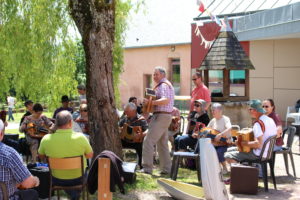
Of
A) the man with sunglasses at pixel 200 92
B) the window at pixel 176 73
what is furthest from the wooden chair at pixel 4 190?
the window at pixel 176 73

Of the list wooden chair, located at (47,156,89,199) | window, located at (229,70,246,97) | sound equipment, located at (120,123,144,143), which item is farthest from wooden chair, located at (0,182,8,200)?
window, located at (229,70,246,97)

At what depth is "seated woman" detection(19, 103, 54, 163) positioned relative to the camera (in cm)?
954

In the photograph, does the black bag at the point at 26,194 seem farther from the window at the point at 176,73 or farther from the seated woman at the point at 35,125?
the window at the point at 176,73

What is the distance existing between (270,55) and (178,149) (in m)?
11.6

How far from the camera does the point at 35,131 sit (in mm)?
9555

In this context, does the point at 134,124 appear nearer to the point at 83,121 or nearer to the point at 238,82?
the point at 83,121

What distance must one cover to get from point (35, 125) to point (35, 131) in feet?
0.36

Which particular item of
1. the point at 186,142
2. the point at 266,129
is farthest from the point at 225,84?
the point at 266,129

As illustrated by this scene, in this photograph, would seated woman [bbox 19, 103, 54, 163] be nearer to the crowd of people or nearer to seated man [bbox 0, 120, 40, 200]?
the crowd of people

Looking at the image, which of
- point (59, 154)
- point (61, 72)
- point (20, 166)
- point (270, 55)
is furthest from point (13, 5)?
point (270, 55)

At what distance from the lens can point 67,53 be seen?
13.8m

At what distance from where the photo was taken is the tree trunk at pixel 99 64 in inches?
307

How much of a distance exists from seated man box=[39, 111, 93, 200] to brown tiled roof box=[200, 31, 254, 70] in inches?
274

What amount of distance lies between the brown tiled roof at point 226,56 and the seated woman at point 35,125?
460cm
